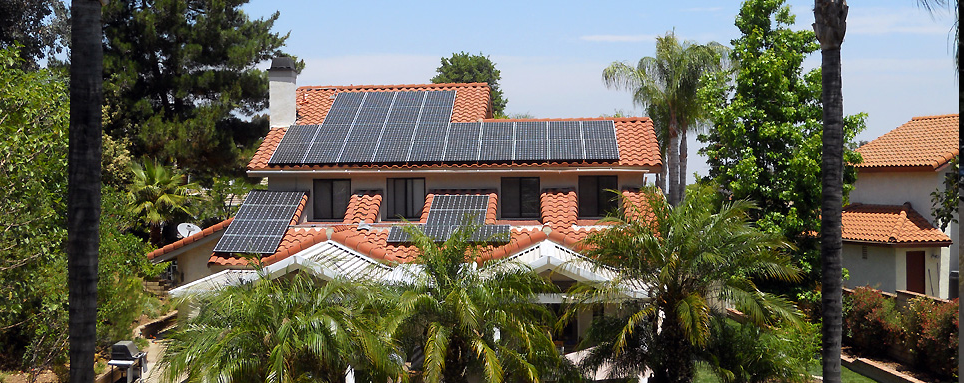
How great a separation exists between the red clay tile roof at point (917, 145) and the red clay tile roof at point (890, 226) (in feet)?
5.88

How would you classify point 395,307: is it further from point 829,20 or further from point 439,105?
point 439,105

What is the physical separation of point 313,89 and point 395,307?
61.6ft

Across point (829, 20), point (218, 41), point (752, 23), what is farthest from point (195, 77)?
point (829, 20)

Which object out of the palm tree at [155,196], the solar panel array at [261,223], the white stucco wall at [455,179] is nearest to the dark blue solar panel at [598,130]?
the white stucco wall at [455,179]

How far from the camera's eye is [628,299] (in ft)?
57.2

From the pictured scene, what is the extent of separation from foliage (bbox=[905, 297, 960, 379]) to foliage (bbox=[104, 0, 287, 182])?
3161cm

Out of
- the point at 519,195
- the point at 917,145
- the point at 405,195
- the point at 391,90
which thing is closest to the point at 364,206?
the point at 405,195

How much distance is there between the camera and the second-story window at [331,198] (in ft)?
89.1

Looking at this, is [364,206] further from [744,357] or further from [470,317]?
[744,357]

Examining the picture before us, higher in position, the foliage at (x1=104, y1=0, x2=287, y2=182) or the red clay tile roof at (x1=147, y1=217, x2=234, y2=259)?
the foliage at (x1=104, y1=0, x2=287, y2=182)

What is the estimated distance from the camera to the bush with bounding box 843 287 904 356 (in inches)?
956

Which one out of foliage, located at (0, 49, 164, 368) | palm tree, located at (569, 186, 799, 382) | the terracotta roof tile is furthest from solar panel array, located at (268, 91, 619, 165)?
foliage, located at (0, 49, 164, 368)

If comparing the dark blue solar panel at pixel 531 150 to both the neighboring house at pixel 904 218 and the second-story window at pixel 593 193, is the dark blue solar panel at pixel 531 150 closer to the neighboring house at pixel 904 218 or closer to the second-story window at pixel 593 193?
the second-story window at pixel 593 193

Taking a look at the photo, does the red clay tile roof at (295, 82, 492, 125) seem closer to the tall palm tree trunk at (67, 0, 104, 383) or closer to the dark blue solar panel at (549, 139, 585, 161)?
the dark blue solar panel at (549, 139, 585, 161)
